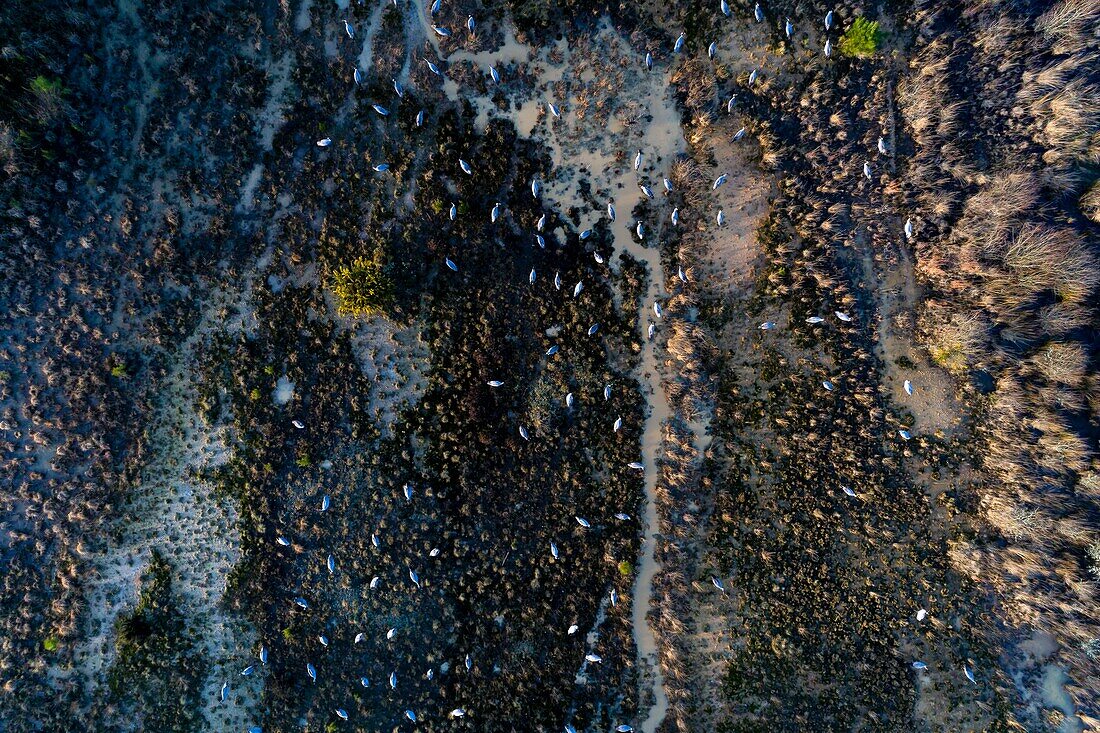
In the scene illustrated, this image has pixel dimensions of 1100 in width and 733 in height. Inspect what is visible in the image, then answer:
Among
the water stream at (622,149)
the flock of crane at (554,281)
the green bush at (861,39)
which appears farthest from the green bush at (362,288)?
the green bush at (861,39)

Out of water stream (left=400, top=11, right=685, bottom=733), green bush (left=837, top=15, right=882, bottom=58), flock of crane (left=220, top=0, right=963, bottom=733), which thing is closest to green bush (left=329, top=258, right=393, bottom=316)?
flock of crane (left=220, top=0, right=963, bottom=733)

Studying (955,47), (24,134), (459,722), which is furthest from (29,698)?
(955,47)

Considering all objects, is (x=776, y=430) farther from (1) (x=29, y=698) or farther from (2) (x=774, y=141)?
(1) (x=29, y=698)

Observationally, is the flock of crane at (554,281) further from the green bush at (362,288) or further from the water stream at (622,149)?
the green bush at (362,288)

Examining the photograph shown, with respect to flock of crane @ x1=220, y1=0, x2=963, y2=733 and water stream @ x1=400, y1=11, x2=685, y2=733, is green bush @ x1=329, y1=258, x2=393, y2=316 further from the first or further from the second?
water stream @ x1=400, y1=11, x2=685, y2=733

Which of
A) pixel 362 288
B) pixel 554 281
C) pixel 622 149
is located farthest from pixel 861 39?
pixel 362 288

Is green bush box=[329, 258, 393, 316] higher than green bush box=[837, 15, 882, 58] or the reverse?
the reverse
